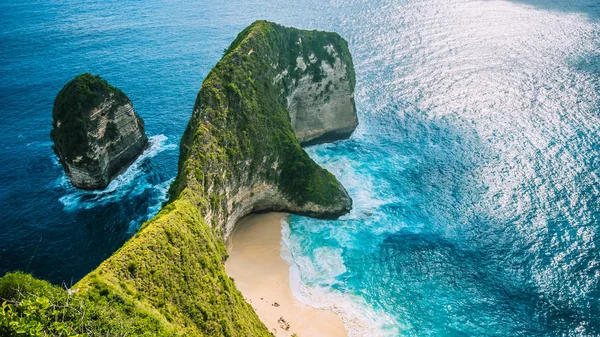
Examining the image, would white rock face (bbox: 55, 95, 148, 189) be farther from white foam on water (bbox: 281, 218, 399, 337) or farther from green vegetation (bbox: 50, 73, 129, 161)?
white foam on water (bbox: 281, 218, 399, 337)

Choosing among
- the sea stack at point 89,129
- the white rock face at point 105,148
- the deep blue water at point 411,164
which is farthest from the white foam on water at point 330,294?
the sea stack at point 89,129

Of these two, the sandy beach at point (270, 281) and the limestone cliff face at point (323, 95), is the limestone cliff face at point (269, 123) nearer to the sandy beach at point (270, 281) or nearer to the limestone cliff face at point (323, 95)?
the limestone cliff face at point (323, 95)

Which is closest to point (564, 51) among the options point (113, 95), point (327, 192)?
point (327, 192)

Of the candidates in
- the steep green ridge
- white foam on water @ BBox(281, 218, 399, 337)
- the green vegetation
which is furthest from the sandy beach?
the green vegetation

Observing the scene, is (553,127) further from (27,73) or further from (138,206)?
(27,73)

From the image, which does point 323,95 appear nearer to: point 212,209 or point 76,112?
point 212,209

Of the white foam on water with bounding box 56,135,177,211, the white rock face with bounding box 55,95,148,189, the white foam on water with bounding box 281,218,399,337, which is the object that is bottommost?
the white foam on water with bounding box 281,218,399,337
